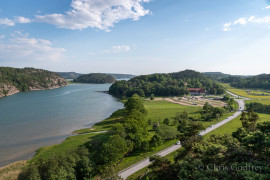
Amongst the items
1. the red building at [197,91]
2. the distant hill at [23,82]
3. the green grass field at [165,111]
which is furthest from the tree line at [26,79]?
the red building at [197,91]

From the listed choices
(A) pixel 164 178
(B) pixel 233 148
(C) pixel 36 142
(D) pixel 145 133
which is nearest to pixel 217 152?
(B) pixel 233 148

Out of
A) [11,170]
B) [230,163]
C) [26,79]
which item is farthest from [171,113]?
[26,79]

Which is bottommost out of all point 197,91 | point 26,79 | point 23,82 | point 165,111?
point 165,111

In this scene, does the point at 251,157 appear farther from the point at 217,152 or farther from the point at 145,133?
the point at 145,133

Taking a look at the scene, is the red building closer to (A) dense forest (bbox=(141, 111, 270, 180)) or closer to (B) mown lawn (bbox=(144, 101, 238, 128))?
(B) mown lawn (bbox=(144, 101, 238, 128))

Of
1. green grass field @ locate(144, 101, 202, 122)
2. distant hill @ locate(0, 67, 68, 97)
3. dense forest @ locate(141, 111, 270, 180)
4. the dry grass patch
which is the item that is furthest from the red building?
distant hill @ locate(0, 67, 68, 97)

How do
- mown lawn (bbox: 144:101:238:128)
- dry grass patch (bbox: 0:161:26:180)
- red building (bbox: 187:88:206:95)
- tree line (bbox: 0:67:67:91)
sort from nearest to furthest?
dry grass patch (bbox: 0:161:26:180) < mown lawn (bbox: 144:101:238:128) < red building (bbox: 187:88:206:95) < tree line (bbox: 0:67:67:91)

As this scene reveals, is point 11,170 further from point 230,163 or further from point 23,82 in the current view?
point 23,82

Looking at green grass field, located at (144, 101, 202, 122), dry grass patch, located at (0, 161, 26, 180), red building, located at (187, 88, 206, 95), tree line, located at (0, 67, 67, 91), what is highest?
tree line, located at (0, 67, 67, 91)
